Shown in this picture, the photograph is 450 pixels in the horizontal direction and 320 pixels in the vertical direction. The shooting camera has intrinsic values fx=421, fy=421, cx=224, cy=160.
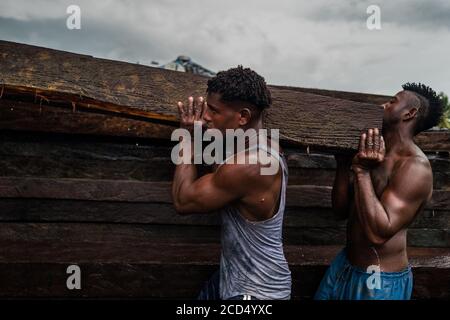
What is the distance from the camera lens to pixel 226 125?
2227 mm

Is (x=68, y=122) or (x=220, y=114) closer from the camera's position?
(x=220, y=114)

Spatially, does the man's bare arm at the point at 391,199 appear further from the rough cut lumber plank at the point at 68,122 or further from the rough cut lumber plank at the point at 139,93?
the rough cut lumber plank at the point at 68,122

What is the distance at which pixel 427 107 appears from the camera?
2.63 meters

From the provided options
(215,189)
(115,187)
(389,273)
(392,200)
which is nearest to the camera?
(215,189)

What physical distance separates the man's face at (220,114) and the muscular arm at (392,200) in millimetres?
780

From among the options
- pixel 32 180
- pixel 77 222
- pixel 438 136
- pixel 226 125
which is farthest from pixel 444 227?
pixel 32 180

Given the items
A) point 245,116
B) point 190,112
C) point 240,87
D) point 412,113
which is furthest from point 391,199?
point 190,112

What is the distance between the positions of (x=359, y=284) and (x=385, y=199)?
0.55m

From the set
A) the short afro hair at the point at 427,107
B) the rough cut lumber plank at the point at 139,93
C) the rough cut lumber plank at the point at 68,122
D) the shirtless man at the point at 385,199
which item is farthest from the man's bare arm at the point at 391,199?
the rough cut lumber plank at the point at 68,122

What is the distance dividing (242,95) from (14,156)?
5.10ft

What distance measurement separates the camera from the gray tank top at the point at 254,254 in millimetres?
2188

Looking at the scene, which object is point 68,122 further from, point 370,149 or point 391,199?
point 391,199

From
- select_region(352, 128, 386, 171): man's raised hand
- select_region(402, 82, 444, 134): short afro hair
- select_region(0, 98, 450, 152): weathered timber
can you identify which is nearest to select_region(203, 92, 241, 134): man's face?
select_region(0, 98, 450, 152): weathered timber

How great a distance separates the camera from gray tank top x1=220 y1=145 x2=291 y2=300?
2.19 metres
